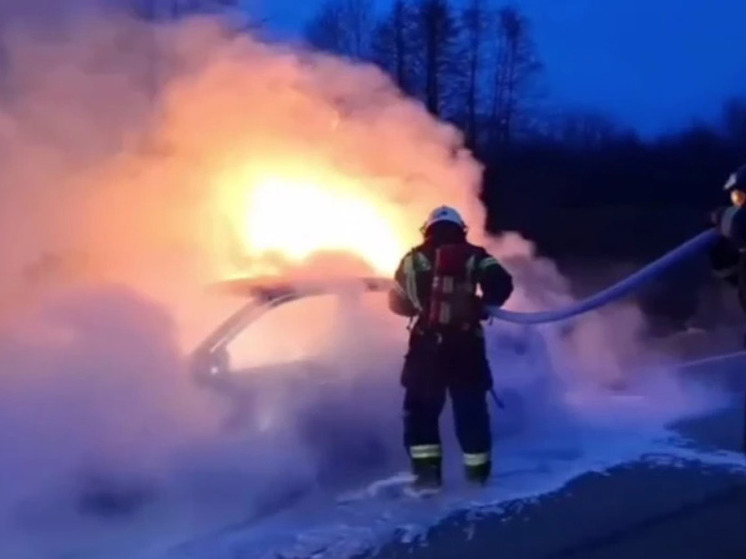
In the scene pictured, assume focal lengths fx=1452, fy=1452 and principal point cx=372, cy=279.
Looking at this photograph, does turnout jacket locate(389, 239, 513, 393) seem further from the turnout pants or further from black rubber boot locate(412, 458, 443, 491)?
black rubber boot locate(412, 458, 443, 491)

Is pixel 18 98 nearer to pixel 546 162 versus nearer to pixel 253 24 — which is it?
pixel 253 24

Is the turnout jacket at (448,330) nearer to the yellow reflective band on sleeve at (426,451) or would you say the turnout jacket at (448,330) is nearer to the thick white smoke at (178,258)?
the yellow reflective band on sleeve at (426,451)

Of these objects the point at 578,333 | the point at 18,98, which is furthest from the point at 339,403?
the point at 578,333

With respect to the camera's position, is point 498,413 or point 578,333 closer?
point 498,413

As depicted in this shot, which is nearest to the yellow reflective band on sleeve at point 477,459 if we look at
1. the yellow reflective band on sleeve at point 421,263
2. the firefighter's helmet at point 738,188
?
the yellow reflective band on sleeve at point 421,263

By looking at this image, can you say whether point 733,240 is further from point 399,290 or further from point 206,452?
point 206,452

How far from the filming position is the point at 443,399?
9.52 metres

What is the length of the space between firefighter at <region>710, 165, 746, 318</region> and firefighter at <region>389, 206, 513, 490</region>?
7.38 feet

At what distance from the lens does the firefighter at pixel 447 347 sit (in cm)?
941

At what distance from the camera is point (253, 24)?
12422mm

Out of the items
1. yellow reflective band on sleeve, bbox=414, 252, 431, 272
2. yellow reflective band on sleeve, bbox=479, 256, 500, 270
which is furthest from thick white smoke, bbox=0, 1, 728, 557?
yellow reflective band on sleeve, bbox=479, 256, 500, 270

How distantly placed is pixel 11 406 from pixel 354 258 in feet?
11.2

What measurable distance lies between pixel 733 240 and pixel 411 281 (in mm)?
2857

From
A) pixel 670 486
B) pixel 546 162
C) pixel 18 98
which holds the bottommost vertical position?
pixel 670 486
